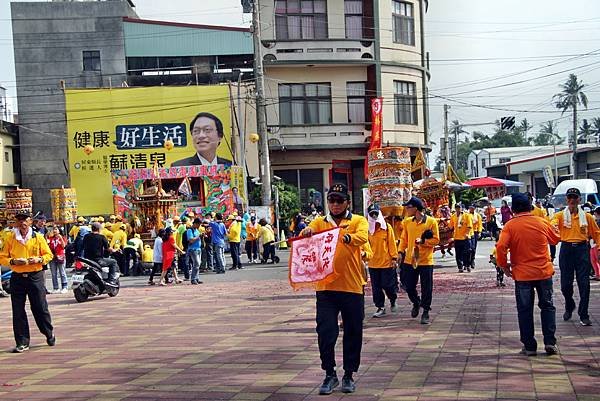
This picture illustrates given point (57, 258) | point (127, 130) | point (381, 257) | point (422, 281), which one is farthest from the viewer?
point (127, 130)

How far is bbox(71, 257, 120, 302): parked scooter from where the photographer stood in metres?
16.9

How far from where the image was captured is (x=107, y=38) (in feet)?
136

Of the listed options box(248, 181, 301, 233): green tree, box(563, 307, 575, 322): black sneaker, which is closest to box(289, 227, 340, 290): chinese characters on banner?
box(563, 307, 575, 322): black sneaker

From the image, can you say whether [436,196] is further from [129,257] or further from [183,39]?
[183,39]

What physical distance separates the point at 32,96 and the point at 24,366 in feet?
113

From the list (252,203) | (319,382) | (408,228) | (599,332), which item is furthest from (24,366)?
(252,203)

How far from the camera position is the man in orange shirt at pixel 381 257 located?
1228 cm

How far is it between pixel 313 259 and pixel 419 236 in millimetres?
4395

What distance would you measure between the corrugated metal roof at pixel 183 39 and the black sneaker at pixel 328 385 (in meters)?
34.9

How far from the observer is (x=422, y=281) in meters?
11.7

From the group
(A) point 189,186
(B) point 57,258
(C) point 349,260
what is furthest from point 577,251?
(A) point 189,186

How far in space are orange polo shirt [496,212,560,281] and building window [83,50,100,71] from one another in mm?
35874

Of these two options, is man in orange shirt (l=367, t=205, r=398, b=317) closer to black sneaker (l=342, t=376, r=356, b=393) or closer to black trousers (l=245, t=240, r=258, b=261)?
black sneaker (l=342, t=376, r=356, b=393)

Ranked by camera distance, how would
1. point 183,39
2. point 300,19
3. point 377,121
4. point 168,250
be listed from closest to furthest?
point 168,250 < point 377,121 < point 300,19 < point 183,39
